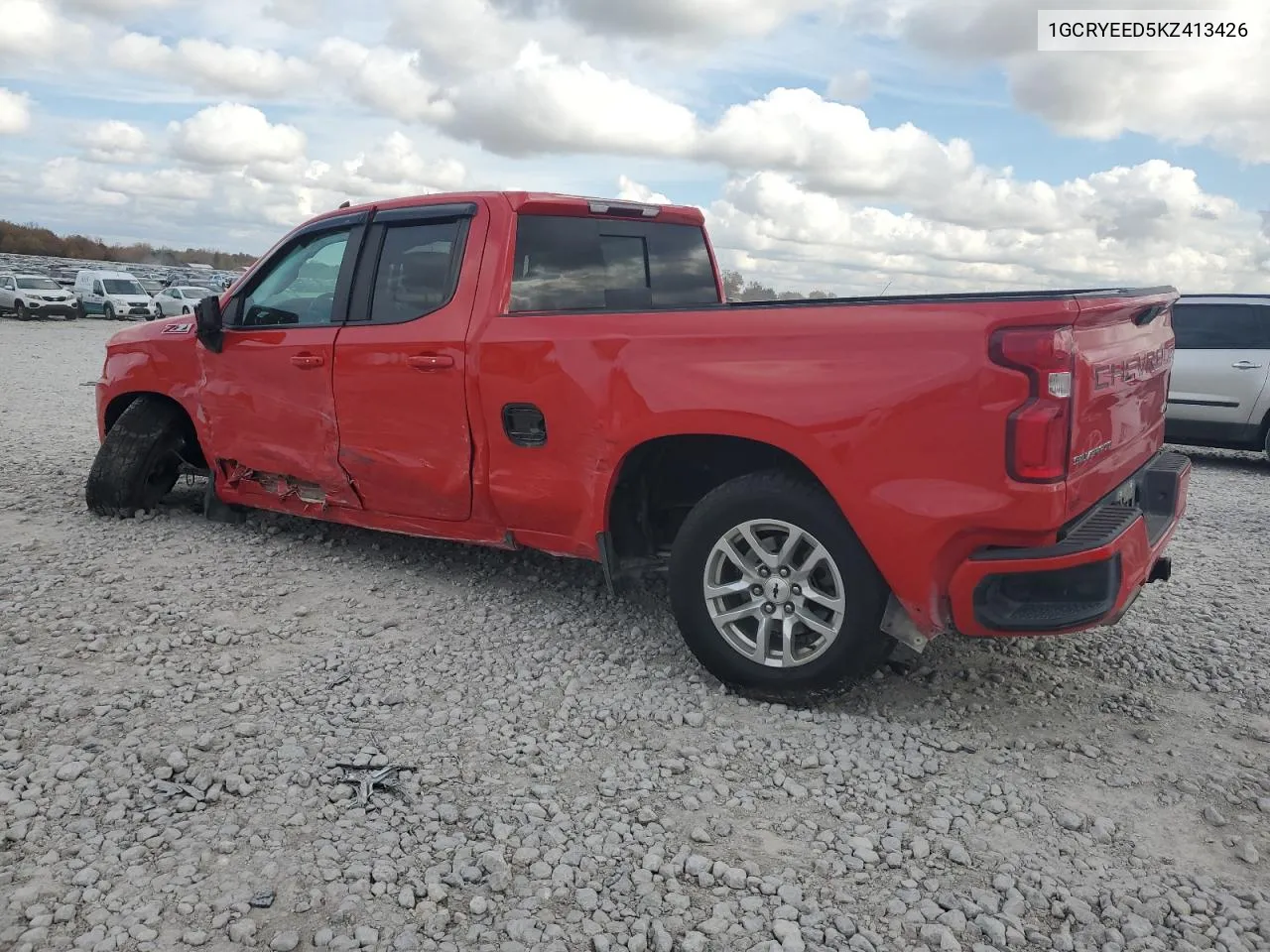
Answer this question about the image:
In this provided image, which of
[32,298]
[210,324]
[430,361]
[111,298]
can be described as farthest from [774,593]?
[111,298]

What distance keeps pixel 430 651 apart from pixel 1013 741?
2297 millimetres

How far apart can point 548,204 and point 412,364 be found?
38.2 inches

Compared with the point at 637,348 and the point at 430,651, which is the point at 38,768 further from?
the point at 637,348

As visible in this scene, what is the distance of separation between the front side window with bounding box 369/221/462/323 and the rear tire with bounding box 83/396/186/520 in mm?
2192

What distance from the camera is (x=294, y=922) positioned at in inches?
93.9

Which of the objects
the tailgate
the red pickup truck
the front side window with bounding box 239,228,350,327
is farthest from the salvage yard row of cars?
the tailgate

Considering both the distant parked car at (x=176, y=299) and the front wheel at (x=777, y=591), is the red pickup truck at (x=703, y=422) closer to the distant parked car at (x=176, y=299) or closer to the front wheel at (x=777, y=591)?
the front wheel at (x=777, y=591)

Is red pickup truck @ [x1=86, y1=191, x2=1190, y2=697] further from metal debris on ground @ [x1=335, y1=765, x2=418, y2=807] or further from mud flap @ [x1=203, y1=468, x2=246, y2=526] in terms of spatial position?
metal debris on ground @ [x1=335, y1=765, x2=418, y2=807]

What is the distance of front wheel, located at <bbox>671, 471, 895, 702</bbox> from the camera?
11.0ft

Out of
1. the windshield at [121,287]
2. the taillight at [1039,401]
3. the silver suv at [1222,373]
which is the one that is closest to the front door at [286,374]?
the taillight at [1039,401]

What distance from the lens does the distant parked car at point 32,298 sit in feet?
102

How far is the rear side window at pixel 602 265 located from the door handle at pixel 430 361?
0.38 meters

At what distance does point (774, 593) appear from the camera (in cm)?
351

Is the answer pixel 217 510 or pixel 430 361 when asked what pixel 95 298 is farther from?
pixel 430 361
